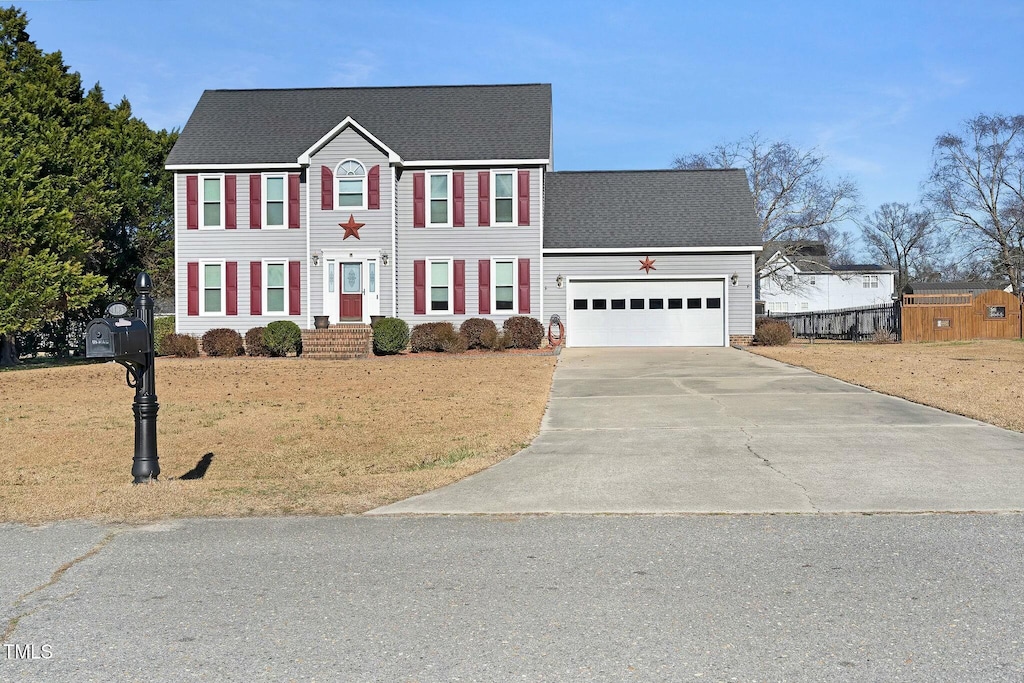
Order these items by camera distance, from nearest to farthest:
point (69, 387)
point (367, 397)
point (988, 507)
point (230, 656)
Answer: point (230, 656) → point (988, 507) → point (367, 397) → point (69, 387)

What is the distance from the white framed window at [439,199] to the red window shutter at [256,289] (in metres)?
5.79

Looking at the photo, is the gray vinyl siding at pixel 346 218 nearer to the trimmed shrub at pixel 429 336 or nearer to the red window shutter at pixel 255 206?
the red window shutter at pixel 255 206

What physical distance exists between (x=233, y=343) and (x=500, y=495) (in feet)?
71.0

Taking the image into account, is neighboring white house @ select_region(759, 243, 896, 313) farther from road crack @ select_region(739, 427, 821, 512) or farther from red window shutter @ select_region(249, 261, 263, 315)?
road crack @ select_region(739, 427, 821, 512)

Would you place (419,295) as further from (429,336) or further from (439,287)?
(429,336)

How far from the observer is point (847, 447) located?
9.70 m

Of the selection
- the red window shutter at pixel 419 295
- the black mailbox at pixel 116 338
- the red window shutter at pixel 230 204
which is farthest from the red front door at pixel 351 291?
the black mailbox at pixel 116 338

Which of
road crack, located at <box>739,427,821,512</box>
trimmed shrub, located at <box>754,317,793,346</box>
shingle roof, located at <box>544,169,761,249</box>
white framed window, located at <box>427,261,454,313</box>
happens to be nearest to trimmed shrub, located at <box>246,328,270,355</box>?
white framed window, located at <box>427,261,454,313</box>

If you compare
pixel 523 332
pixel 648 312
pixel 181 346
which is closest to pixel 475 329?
pixel 523 332

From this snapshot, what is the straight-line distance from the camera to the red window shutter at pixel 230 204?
29344mm

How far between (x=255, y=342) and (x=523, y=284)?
870 centimetres

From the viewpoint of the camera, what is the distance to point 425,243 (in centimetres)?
2941

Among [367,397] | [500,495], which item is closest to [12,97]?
[367,397]

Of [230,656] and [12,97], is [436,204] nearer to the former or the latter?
[12,97]
